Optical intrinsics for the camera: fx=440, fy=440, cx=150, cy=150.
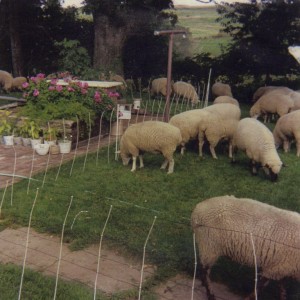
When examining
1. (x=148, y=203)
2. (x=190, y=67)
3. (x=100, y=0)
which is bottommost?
(x=190, y=67)

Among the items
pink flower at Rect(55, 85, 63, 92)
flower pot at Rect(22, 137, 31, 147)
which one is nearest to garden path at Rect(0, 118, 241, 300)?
flower pot at Rect(22, 137, 31, 147)

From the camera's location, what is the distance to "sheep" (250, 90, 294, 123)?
13.9m

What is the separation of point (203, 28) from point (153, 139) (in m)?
15.1

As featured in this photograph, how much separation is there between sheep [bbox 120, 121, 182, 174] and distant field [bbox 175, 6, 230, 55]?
13.8 metres

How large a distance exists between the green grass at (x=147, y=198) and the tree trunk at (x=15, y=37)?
45.5ft

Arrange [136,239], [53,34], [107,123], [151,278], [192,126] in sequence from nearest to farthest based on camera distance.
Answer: [151,278] → [136,239] → [192,126] → [107,123] → [53,34]

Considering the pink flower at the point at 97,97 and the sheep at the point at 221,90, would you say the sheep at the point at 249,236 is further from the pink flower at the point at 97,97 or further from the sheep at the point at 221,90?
the sheep at the point at 221,90

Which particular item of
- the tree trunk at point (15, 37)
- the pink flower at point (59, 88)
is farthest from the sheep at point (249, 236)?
the tree trunk at point (15, 37)

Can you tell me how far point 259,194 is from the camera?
781 cm

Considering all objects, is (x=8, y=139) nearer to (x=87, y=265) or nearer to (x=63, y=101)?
(x=63, y=101)

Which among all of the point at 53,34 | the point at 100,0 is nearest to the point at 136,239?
the point at 100,0

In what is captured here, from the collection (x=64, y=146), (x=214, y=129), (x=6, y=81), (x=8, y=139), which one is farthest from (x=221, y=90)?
(x=8, y=139)

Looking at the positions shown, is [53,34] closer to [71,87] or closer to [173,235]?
[71,87]

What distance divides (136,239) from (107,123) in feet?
22.2
